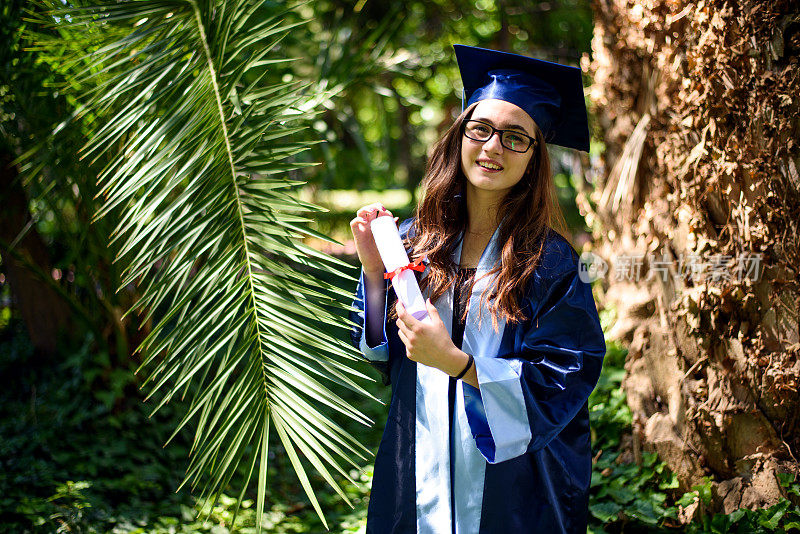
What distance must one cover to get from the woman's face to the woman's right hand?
264 millimetres

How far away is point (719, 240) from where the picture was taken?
245 centimetres

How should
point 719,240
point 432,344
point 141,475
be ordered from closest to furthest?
point 432,344
point 719,240
point 141,475

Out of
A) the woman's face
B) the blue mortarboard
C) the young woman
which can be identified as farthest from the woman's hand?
the blue mortarboard

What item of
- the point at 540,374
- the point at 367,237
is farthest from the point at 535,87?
the point at 540,374

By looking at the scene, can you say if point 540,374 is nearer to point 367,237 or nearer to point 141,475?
point 367,237

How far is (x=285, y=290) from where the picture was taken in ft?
5.61

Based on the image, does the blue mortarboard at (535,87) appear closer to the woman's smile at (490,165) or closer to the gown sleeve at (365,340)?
the woman's smile at (490,165)

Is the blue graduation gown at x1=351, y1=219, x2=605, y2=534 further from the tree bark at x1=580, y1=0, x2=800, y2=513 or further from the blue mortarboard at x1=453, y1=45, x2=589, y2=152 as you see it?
the tree bark at x1=580, y1=0, x2=800, y2=513

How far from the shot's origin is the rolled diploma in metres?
1.45

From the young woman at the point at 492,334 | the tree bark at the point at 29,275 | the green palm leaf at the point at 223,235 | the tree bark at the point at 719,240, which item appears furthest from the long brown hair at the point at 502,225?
the tree bark at the point at 29,275

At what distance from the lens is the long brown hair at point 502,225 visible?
5.17 ft

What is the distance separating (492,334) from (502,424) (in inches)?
10.0

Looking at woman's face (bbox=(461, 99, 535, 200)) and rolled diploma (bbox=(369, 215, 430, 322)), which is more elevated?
woman's face (bbox=(461, 99, 535, 200))

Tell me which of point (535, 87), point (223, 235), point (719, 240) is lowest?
point (719, 240)
